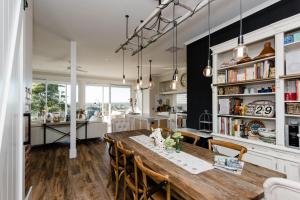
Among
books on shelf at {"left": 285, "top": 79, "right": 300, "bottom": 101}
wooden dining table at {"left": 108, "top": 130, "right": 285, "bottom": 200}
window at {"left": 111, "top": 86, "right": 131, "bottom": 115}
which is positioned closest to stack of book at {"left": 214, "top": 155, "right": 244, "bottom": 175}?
wooden dining table at {"left": 108, "top": 130, "right": 285, "bottom": 200}

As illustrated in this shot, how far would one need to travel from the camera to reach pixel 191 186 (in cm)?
116

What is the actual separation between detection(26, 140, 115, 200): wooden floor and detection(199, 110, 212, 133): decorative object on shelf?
6.83 feet

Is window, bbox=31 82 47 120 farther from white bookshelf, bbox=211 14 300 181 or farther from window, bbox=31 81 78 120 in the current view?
white bookshelf, bbox=211 14 300 181

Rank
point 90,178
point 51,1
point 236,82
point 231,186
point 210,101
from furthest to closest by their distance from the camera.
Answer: point 210,101 < point 90,178 < point 236,82 < point 51,1 < point 231,186

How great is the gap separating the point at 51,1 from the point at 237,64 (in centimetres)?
296

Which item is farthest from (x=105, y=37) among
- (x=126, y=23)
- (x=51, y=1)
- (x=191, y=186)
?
(x=191, y=186)

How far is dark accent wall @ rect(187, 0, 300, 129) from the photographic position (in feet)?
7.00

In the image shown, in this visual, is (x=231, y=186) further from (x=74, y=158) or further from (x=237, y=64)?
(x=74, y=158)

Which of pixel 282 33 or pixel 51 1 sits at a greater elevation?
pixel 51 1

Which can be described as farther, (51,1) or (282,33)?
(51,1)

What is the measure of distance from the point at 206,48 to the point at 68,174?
3.63 meters

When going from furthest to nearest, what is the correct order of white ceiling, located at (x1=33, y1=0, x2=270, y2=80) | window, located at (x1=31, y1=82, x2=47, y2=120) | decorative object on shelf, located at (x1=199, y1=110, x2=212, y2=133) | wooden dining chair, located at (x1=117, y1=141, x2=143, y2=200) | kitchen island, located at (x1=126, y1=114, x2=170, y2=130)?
window, located at (x1=31, y1=82, x2=47, y2=120), kitchen island, located at (x1=126, y1=114, x2=170, y2=130), decorative object on shelf, located at (x1=199, y1=110, x2=212, y2=133), white ceiling, located at (x1=33, y1=0, x2=270, y2=80), wooden dining chair, located at (x1=117, y1=141, x2=143, y2=200)

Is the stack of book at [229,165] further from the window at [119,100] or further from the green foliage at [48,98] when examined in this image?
the window at [119,100]

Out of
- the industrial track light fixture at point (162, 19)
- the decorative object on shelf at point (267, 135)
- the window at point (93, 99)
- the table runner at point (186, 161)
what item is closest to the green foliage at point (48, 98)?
the window at point (93, 99)
